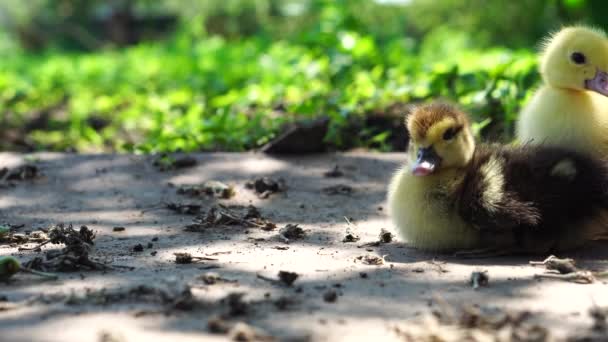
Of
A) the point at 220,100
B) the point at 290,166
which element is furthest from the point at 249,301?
the point at 220,100

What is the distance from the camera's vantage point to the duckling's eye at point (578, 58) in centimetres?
489

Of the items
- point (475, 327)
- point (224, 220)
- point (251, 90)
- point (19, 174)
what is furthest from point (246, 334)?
point (251, 90)

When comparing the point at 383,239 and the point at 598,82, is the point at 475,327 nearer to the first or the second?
the point at 383,239

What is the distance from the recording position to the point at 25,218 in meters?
5.32

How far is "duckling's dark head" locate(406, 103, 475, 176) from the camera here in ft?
13.9

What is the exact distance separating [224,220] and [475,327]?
2311 millimetres

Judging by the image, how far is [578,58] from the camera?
4.90 m

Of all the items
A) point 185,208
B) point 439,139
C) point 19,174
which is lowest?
point 185,208

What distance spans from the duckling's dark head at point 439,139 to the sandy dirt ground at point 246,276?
508mm

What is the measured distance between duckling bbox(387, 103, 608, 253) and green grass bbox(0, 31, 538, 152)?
1426mm

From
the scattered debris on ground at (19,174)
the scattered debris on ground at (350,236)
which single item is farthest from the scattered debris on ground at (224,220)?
the scattered debris on ground at (19,174)

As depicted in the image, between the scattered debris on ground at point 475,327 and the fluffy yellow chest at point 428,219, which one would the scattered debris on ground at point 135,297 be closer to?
the scattered debris on ground at point 475,327

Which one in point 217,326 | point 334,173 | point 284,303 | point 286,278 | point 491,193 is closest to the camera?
point 217,326

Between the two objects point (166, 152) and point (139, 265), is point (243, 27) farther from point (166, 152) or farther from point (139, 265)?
point (139, 265)
